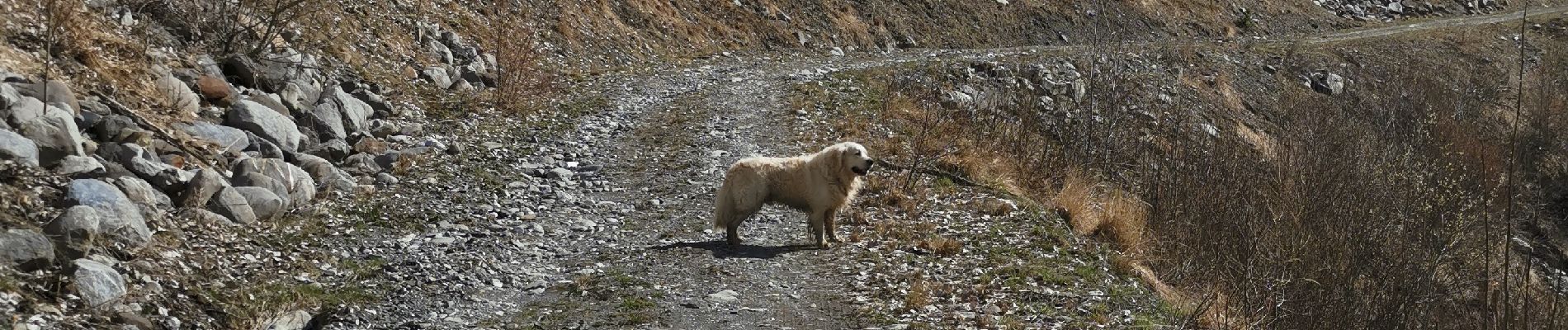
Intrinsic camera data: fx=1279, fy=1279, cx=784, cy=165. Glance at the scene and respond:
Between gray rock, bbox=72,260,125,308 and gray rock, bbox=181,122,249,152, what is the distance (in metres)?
4.22

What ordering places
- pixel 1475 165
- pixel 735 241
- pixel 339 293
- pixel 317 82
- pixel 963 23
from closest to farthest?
pixel 339 293, pixel 735 241, pixel 317 82, pixel 1475 165, pixel 963 23

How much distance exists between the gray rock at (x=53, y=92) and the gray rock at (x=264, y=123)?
1.87 meters

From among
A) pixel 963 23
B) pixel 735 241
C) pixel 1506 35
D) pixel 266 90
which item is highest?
pixel 266 90

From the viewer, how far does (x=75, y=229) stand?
8.48 metres

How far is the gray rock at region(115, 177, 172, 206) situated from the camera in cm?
970

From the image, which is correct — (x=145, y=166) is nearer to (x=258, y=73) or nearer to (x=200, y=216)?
(x=200, y=216)

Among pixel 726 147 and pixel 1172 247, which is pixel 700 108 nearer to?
pixel 726 147

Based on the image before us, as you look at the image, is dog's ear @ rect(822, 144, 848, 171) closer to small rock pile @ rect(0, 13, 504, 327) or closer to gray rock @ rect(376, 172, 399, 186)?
small rock pile @ rect(0, 13, 504, 327)

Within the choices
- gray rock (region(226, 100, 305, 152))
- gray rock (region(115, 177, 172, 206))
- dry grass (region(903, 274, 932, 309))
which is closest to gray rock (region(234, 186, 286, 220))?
gray rock (region(115, 177, 172, 206))

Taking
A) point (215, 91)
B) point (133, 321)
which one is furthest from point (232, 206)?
A: point (215, 91)

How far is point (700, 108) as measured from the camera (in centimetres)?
1970

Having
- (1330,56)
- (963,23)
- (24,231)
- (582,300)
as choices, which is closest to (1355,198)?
(582,300)

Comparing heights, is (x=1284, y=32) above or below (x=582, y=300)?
below

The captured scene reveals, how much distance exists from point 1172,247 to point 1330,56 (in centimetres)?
2580
